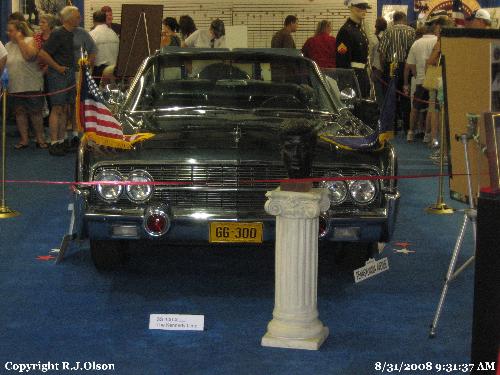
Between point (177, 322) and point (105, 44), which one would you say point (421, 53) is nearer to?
point (105, 44)

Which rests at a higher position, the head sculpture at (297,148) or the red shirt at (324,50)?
the red shirt at (324,50)

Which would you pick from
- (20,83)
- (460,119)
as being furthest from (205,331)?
(20,83)

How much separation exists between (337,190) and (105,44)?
944cm

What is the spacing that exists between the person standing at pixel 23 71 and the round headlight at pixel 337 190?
25.8ft

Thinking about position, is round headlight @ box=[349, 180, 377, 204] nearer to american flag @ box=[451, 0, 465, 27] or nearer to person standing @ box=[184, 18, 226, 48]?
american flag @ box=[451, 0, 465, 27]

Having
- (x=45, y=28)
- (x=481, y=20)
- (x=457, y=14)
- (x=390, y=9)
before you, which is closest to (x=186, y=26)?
(x=45, y=28)

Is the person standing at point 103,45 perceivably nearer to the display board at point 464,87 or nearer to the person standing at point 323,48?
the person standing at point 323,48

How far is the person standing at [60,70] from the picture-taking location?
13.4 m

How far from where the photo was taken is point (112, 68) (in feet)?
48.1

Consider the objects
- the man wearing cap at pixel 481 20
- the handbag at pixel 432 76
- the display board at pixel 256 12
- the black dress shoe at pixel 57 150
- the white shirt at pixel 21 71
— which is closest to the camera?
the man wearing cap at pixel 481 20

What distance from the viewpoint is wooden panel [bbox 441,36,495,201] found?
599cm

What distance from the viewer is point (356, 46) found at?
1434 cm

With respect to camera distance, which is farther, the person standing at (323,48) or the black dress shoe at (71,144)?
the person standing at (323,48)

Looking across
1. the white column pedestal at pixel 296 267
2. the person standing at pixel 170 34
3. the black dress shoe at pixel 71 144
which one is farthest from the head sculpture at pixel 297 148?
the person standing at pixel 170 34
